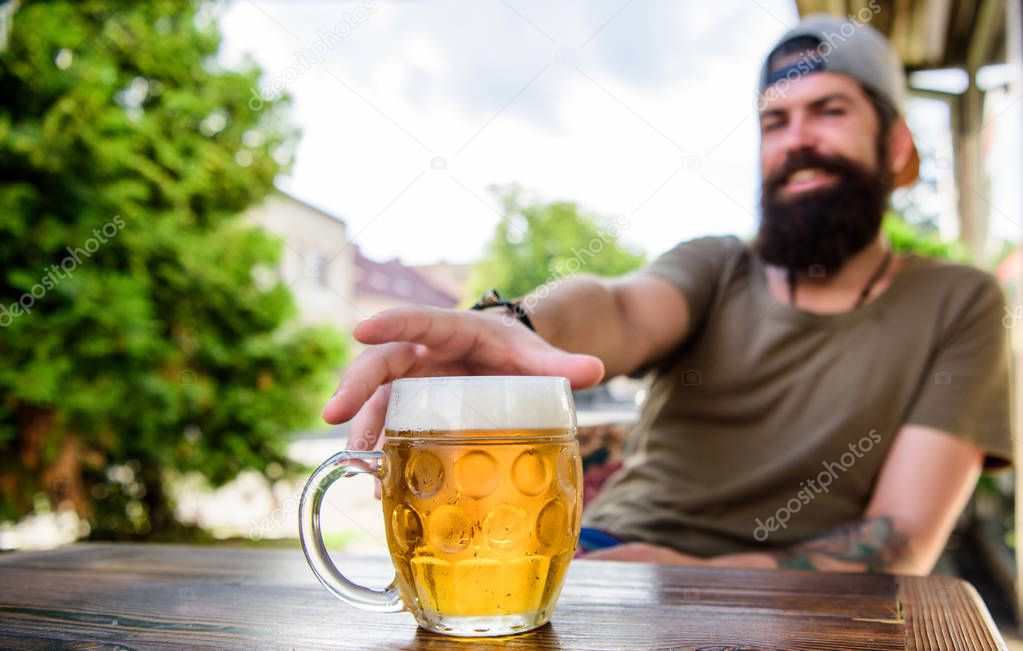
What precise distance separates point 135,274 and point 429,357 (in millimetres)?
3312

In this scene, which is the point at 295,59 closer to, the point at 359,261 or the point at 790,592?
the point at 790,592

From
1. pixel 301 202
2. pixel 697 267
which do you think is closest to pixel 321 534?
pixel 697 267

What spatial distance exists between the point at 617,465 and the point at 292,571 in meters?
1.23

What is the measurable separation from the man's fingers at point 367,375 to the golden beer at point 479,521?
0.13m

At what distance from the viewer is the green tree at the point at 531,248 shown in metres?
3.29

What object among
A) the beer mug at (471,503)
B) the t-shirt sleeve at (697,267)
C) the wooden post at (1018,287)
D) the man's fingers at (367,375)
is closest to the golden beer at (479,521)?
the beer mug at (471,503)

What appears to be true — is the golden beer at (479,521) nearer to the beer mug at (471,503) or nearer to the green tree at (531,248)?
the beer mug at (471,503)

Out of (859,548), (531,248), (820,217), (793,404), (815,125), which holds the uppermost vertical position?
(815,125)

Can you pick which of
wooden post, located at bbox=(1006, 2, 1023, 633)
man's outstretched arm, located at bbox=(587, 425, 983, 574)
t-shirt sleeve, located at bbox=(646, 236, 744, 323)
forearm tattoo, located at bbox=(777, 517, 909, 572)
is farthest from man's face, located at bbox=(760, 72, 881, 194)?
wooden post, located at bbox=(1006, 2, 1023, 633)

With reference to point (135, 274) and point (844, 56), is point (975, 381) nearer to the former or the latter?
point (844, 56)

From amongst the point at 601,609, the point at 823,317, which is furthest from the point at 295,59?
the point at 601,609

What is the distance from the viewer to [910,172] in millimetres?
2221

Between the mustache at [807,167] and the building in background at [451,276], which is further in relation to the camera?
the building in background at [451,276]

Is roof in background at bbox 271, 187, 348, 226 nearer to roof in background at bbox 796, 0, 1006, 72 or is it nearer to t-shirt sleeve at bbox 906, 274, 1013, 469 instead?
roof in background at bbox 796, 0, 1006, 72
